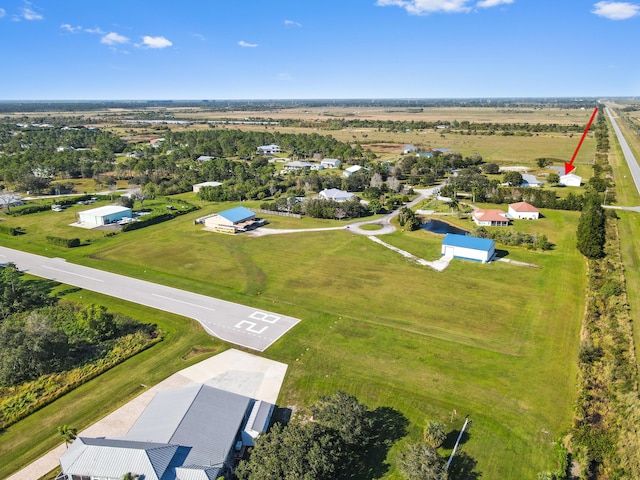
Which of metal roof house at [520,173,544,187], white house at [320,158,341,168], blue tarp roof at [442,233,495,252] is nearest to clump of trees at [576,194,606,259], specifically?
blue tarp roof at [442,233,495,252]

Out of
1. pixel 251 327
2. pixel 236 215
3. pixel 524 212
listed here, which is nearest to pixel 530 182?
pixel 524 212

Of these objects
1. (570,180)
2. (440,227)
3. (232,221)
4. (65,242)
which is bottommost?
(440,227)

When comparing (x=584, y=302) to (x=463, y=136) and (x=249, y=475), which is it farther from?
(x=463, y=136)

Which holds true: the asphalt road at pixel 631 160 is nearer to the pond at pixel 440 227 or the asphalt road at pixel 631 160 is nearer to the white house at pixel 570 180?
the white house at pixel 570 180

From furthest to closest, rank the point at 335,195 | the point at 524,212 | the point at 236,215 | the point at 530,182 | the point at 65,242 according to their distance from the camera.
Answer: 1. the point at 530,182
2. the point at 335,195
3. the point at 524,212
4. the point at 236,215
5. the point at 65,242

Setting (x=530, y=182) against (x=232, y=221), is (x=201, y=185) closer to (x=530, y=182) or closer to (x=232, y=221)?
(x=232, y=221)

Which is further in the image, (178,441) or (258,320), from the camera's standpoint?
(258,320)

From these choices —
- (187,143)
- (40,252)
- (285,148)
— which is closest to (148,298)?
(40,252)

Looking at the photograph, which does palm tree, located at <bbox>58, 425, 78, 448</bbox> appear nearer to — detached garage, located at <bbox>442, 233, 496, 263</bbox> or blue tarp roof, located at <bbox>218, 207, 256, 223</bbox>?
detached garage, located at <bbox>442, 233, 496, 263</bbox>
